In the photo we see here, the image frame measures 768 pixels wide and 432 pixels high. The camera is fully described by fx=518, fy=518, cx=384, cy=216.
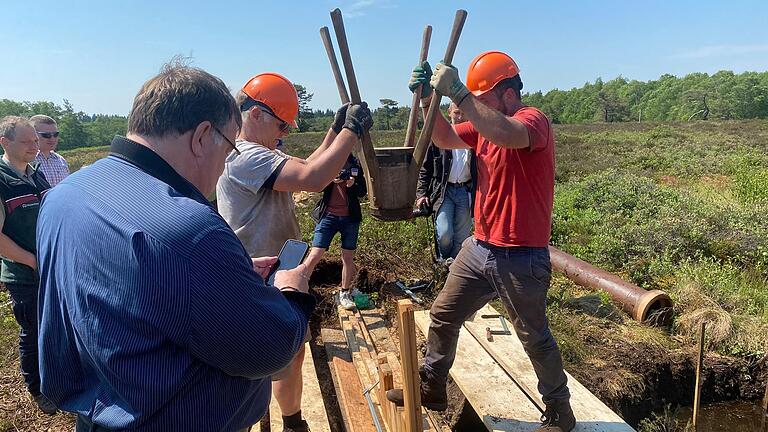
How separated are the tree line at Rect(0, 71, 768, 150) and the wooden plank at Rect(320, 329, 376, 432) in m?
40.7

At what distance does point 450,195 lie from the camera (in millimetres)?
5414

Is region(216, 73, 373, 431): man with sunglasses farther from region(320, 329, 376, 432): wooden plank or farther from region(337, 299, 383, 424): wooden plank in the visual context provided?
region(337, 299, 383, 424): wooden plank

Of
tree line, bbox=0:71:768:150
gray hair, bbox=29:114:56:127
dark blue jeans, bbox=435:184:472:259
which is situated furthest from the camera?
tree line, bbox=0:71:768:150

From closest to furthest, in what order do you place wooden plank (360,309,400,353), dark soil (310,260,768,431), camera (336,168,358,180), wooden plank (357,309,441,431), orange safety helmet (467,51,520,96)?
1. orange safety helmet (467,51,520,96)
2. wooden plank (357,309,441,431)
3. dark soil (310,260,768,431)
4. wooden plank (360,309,400,353)
5. camera (336,168,358,180)

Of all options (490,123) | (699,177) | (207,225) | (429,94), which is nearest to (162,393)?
(207,225)

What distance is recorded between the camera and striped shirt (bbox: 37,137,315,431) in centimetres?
119

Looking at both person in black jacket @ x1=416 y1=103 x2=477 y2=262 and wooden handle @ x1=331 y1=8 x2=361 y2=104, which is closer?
wooden handle @ x1=331 y1=8 x2=361 y2=104

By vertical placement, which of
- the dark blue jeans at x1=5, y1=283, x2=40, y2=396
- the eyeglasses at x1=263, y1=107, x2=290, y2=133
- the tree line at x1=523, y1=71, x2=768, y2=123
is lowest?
the dark blue jeans at x1=5, y1=283, x2=40, y2=396

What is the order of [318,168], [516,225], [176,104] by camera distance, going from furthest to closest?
1. [516,225]
2. [318,168]
3. [176,104]

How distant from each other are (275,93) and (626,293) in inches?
173

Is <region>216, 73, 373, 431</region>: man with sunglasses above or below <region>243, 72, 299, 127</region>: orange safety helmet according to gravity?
below

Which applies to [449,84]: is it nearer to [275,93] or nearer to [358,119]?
[358,119]

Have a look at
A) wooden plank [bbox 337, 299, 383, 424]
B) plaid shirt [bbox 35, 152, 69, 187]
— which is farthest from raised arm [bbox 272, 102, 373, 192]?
plaid shirt [bbox 35, 152, 69, 187]

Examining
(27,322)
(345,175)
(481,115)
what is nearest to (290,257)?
(481,115)
